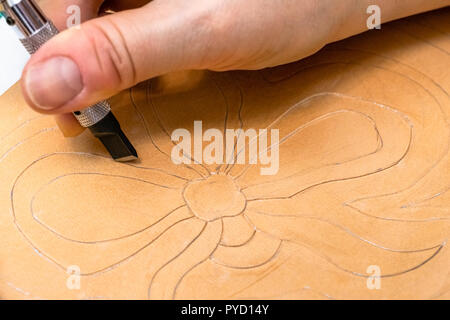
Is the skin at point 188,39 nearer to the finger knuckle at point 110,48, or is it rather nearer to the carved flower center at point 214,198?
the finger knuckle at point 110,48

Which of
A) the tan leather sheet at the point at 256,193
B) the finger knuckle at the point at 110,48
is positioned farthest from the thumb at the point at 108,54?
the tan leather sheet at the point at 256,193

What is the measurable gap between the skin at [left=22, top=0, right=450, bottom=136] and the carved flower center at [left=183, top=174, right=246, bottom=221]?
0.20 metres

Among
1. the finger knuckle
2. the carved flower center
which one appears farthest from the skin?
the carved flower center

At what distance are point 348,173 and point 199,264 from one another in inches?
11.7

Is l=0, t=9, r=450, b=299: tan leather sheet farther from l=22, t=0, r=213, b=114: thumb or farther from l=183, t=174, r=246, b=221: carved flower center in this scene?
l=22, t=0, r=213, b=114: thumb

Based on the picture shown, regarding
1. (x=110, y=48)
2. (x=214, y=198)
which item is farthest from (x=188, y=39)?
(x=214, y=198)

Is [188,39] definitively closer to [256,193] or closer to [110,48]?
[110,48]

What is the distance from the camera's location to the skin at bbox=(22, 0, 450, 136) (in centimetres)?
67

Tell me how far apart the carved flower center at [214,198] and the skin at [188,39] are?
0.20m

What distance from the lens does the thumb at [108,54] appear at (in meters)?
0.66

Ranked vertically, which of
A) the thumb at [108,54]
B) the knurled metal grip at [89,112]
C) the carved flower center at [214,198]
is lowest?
the carved flower center at [214,198]

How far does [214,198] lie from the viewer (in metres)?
0.77

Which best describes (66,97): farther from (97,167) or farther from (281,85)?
(281,85)

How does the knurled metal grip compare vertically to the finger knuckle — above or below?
below
